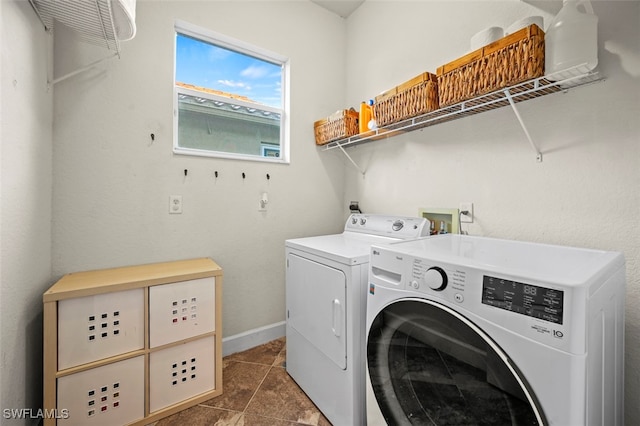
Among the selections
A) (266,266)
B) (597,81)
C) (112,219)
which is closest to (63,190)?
(112,219)

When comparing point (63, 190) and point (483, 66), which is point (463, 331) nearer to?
point (483, 66)

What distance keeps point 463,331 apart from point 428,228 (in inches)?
35.7

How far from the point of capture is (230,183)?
202 centimetres

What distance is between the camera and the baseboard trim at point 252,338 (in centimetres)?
201

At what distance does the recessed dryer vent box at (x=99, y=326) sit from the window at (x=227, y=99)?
0.99m

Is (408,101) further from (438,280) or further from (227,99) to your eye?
(227,99)

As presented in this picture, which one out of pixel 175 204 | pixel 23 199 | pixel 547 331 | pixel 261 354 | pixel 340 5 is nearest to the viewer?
pixel 547 331

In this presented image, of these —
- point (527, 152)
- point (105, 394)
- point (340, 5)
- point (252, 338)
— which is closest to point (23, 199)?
point (105, 394)

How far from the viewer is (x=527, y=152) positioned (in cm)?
136

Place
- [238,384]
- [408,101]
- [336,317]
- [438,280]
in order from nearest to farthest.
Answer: [438,280]
[336,317]
[408,101]
[238,384]

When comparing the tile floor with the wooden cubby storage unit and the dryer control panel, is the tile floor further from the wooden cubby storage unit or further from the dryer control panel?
the dryer control panel

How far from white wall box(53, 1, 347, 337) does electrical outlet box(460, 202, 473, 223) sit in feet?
3.90

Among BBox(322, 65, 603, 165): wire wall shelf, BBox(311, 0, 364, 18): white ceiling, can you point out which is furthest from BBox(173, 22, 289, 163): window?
BBox(322, 65, 603, 165): wire wall shelf

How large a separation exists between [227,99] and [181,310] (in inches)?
61.0
